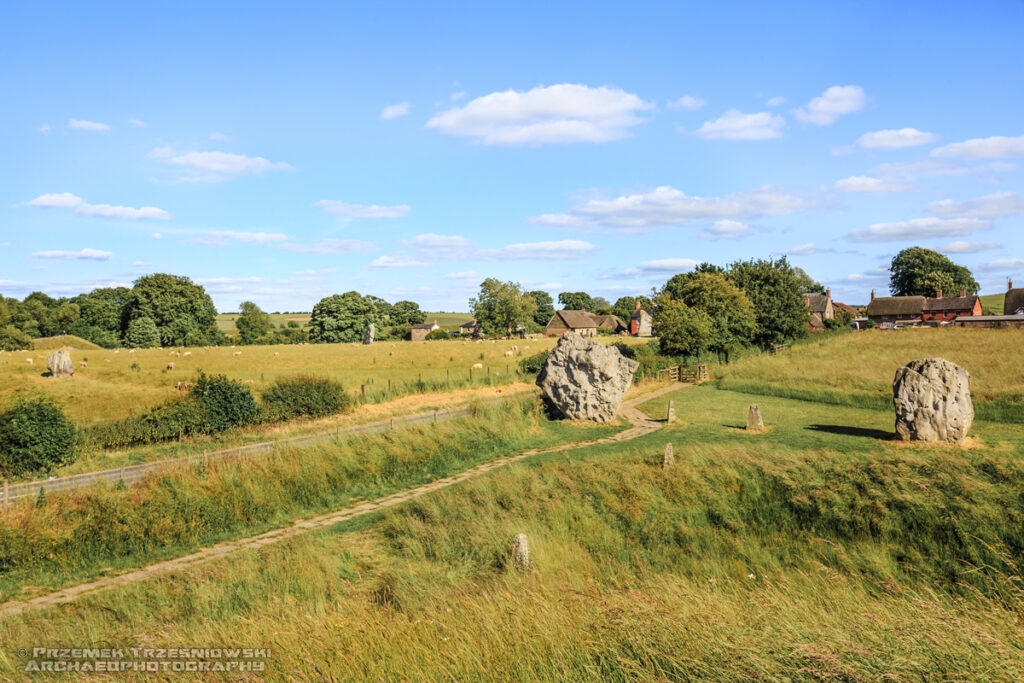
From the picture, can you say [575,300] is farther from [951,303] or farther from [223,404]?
[223,404]

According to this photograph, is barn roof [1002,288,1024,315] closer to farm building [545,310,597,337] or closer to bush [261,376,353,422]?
farm building [545,310,597,337]

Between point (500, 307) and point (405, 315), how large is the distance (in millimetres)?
41443

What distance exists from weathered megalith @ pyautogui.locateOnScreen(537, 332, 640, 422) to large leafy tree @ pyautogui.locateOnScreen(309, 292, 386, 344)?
242ft

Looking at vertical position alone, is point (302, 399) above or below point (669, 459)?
above

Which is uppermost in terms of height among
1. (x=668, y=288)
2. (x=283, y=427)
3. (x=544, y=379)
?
(x=668, y=288)

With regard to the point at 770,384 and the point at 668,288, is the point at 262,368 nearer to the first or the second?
the point at 770,384

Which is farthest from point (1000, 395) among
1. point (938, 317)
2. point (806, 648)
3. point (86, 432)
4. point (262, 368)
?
point (938, 317)

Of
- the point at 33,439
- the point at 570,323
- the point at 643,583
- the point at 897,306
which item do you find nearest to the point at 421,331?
the point at 570,323

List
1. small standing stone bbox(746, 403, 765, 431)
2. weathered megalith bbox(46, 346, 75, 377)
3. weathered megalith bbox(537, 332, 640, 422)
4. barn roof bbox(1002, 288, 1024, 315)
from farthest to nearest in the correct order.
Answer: barn roof bbox(1002, 288, 1024, 315) < weathered megalith bbox(46, 346, 75, 377) < weathered megalith bbox(537, 332, 640, 422) < small standing stone bbox(746, 403, 765, 431)

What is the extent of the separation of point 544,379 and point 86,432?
64.2 feet

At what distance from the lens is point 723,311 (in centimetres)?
5491

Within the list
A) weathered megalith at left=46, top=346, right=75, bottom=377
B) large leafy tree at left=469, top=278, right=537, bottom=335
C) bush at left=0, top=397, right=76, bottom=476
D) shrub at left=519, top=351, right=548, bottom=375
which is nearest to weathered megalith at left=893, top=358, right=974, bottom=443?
shrub at left=519, top=351, right=548, bottom=375

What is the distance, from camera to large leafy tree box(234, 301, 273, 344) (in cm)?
11125

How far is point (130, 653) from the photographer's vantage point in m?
6.20
